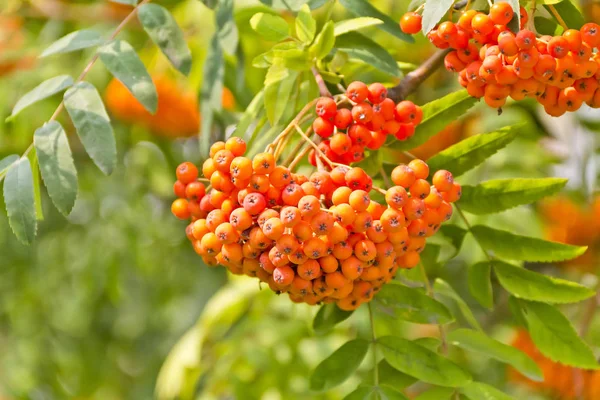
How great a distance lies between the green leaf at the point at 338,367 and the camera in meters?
1.50

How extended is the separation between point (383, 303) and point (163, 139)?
2.02 metres

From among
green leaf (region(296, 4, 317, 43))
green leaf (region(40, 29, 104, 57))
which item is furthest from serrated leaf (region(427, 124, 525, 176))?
green leaf (region(40, 29, 104, 57))

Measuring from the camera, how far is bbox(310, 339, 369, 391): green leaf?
1.50 m

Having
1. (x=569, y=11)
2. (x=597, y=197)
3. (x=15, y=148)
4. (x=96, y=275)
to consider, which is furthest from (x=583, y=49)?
(x=96, y=275)

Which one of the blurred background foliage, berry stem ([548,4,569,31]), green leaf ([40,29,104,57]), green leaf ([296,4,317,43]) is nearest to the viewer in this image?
berry stem ([548,4,569,31])

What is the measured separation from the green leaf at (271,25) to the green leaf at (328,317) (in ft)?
1.68

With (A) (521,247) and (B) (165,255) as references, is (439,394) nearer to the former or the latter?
(A) (521,247)

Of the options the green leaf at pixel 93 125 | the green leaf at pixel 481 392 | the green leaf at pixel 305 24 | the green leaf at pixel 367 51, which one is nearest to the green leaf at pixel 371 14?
the green leaf at pixel 367 51

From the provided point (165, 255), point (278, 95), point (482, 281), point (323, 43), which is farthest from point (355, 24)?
point (165, 255)

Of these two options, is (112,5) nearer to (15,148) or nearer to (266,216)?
(15,148)

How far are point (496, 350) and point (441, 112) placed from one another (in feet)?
1.51

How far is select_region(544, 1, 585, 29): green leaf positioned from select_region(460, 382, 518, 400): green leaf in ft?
2.11

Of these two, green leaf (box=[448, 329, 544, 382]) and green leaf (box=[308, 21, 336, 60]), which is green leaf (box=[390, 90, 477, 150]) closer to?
green leaf (box=[308, 21, 336, 60])

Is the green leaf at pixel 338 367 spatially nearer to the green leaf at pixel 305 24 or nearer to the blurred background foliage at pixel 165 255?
the blurred background foliage at pixel 165 255
